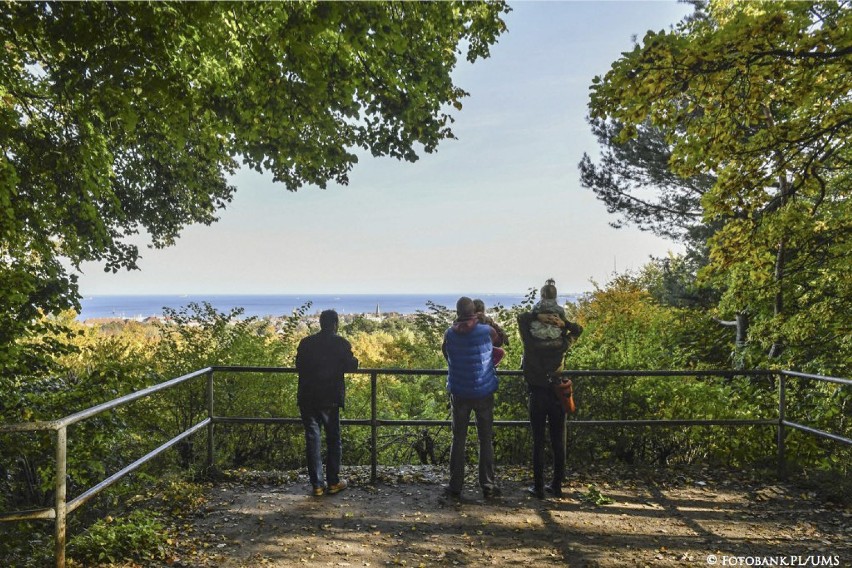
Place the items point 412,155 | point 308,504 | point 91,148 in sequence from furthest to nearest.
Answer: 1. point 412,155
2. point 91,148
3. point 308,504

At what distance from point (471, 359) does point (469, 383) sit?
0.23 m

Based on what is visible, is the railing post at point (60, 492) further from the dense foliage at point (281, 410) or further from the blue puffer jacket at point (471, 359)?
the blue puffer jacket at point (471, 359)

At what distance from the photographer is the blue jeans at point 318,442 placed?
539cm

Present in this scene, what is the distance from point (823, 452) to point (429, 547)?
5229 mm

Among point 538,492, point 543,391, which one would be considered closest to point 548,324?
point 543,391

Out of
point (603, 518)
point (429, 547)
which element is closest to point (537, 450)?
point (603, 518)

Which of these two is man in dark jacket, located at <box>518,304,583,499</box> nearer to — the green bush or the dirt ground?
the dirt ground

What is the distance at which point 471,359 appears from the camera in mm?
5211

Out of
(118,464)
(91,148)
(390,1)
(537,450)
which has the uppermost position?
(390,1)

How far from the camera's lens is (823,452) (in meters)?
6.58

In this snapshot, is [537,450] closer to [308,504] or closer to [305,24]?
[308,504]

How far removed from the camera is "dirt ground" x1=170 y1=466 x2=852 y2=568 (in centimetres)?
401

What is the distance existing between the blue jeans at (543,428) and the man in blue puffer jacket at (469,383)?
0.41 m

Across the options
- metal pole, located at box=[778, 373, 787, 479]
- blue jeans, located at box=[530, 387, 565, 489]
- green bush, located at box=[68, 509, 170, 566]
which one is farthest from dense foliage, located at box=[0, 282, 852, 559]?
blue jeans, located at box=[530, 387, 565, 489]
